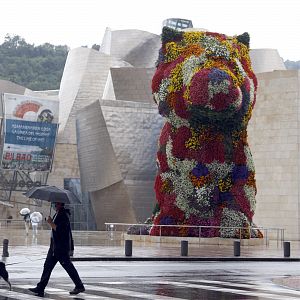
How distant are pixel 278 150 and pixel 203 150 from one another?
15373 millimetres

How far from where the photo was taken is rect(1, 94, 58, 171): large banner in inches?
2539

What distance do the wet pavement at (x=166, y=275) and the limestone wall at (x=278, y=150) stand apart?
18077 millimetres

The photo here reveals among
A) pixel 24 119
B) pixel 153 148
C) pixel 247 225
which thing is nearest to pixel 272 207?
pixel 153 148

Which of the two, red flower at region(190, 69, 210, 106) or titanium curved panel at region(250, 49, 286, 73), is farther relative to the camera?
titanium curved panel at region(250, 49, 286, 73)

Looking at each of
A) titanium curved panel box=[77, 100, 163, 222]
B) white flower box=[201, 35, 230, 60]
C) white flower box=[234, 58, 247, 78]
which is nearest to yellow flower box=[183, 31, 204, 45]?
white flower box=[201, 35, 230, 60]

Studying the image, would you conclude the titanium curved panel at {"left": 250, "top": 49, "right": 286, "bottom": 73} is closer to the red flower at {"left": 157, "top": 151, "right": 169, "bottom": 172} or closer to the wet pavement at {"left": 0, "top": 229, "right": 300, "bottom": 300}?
the red flower at {"left": 157, "top": 151, "right": 169, "bottom": 172}

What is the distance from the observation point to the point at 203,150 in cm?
3428

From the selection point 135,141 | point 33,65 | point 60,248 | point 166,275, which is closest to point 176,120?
point 166,275

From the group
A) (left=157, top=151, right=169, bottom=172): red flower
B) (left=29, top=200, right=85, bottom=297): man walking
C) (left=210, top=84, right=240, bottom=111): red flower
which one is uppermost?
(left=210, top=84, right=240, bottom=111): red flower

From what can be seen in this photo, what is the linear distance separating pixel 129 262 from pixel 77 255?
1.89 metres

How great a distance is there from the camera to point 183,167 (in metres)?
34.6

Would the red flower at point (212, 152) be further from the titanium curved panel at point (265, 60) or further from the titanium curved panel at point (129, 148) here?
the titanium curved panel at point (265, 60)

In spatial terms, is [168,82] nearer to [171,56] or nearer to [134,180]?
[171,56]

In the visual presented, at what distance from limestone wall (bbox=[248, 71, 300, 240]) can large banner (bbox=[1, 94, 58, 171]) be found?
21.2 metres
